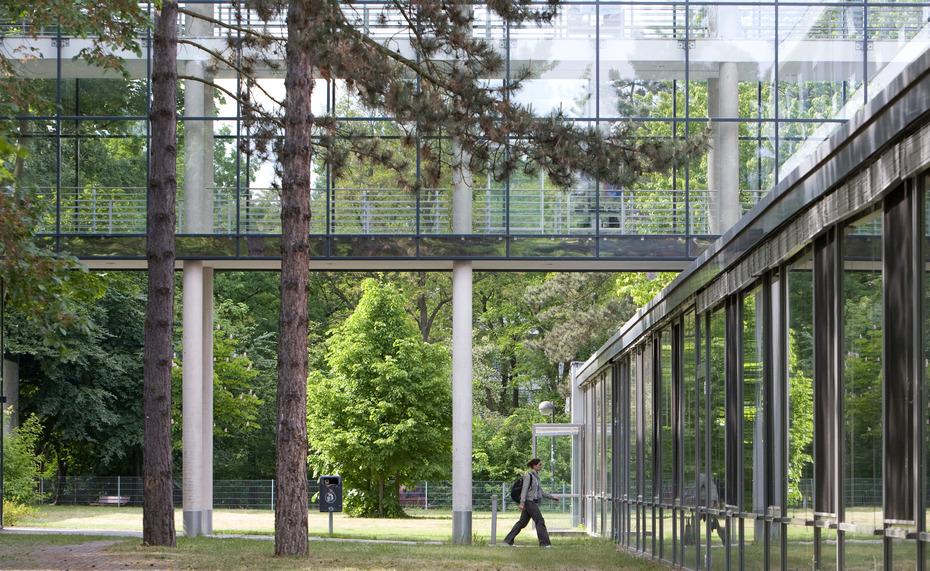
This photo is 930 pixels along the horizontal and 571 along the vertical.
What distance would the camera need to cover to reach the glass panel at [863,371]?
7.19 m

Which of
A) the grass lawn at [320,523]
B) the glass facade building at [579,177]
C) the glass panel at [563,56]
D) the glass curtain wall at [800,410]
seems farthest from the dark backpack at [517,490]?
the glass curtain wall at [800,410]

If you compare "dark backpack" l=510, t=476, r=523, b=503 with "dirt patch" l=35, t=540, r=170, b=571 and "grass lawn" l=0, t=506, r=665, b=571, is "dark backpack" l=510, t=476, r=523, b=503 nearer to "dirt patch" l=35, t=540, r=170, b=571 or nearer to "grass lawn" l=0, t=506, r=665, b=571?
"grass lawn" l=0, t=506, r=665, b=571

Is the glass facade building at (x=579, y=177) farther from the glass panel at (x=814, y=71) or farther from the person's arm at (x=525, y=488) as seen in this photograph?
the person's arm at (x=525, y=488)

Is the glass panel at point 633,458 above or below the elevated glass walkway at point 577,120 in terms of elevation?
below

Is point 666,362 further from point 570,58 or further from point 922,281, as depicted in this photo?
point 570,58

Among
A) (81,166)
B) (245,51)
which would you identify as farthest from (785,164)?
(81,166)

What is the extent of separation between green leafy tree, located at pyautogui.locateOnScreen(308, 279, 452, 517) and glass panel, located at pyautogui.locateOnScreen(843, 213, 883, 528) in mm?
34684

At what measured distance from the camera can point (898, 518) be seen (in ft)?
22.1

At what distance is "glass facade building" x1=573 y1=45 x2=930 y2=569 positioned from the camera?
6.62m

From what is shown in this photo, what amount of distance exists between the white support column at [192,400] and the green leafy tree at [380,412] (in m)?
15.0

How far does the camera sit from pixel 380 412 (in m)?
42.4

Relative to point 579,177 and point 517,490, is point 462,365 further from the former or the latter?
point 579,177

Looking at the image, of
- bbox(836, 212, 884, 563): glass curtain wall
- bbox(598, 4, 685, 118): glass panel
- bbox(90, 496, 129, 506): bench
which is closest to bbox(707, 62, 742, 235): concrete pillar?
bbox(598, 4, 685, 118): glass panel

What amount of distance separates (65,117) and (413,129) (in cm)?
1310
